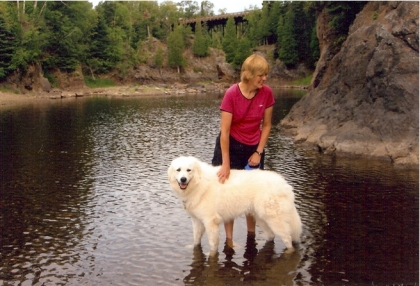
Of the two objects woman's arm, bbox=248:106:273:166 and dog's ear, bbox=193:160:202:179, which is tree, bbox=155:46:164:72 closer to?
woman's arm, bbox=248:106:273:166

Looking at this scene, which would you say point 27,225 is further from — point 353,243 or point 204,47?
point 204,47

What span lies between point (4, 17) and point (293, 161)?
2680 inches

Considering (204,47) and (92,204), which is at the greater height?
(204,47)

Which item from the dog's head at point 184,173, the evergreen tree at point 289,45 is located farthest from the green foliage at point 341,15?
the evergreen tree at point 289,45

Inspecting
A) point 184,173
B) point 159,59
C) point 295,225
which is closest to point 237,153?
point 184,173

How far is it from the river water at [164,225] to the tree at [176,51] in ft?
303

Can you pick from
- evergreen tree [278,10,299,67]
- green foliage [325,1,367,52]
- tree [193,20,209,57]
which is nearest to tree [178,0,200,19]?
tree [193,20,209,57]

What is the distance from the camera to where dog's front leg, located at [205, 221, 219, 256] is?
8867mm

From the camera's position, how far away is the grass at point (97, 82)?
94387 millimetres

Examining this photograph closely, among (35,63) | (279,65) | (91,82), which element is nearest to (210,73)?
(279,65)

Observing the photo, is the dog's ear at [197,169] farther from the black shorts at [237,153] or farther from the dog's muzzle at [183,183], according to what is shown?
the black shorts at [237,153]

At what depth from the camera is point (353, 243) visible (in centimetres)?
1005

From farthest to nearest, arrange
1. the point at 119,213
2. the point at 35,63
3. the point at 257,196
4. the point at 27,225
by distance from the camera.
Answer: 1. the point at 35,63
2. the point at 119,213
3. the point at 27,225
4. the point at 257,196

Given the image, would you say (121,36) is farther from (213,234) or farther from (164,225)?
(213,234)
